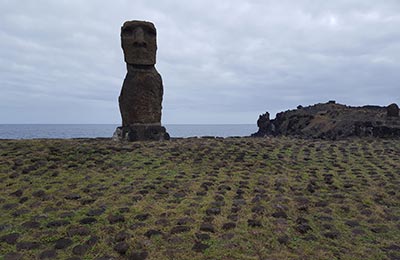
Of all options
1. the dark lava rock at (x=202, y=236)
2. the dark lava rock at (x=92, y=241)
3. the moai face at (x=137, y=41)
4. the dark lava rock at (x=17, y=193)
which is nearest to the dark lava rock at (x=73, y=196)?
the dark lava rock at (x=17, y=193)

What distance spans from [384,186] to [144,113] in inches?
372

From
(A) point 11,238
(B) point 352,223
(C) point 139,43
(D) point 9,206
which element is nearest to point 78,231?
(A) point 11,238

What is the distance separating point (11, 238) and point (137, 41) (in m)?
10.2

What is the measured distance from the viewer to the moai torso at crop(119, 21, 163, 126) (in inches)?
549

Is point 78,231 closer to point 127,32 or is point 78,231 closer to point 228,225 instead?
point 228,225

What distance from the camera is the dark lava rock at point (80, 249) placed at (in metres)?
4.83

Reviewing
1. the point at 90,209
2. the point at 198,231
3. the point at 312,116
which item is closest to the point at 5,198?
the point at 90,209

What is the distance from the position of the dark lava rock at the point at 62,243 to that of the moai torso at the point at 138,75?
9196mm

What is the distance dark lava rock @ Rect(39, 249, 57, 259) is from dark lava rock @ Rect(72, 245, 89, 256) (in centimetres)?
27

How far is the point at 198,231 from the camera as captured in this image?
222 inches

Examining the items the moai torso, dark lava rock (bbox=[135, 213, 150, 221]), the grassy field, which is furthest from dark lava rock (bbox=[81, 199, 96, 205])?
the moai torso

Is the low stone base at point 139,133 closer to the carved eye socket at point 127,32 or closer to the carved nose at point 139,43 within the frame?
the carved nose at point 139,43

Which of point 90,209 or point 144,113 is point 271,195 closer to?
point 90,209

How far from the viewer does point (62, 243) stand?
509 cm
